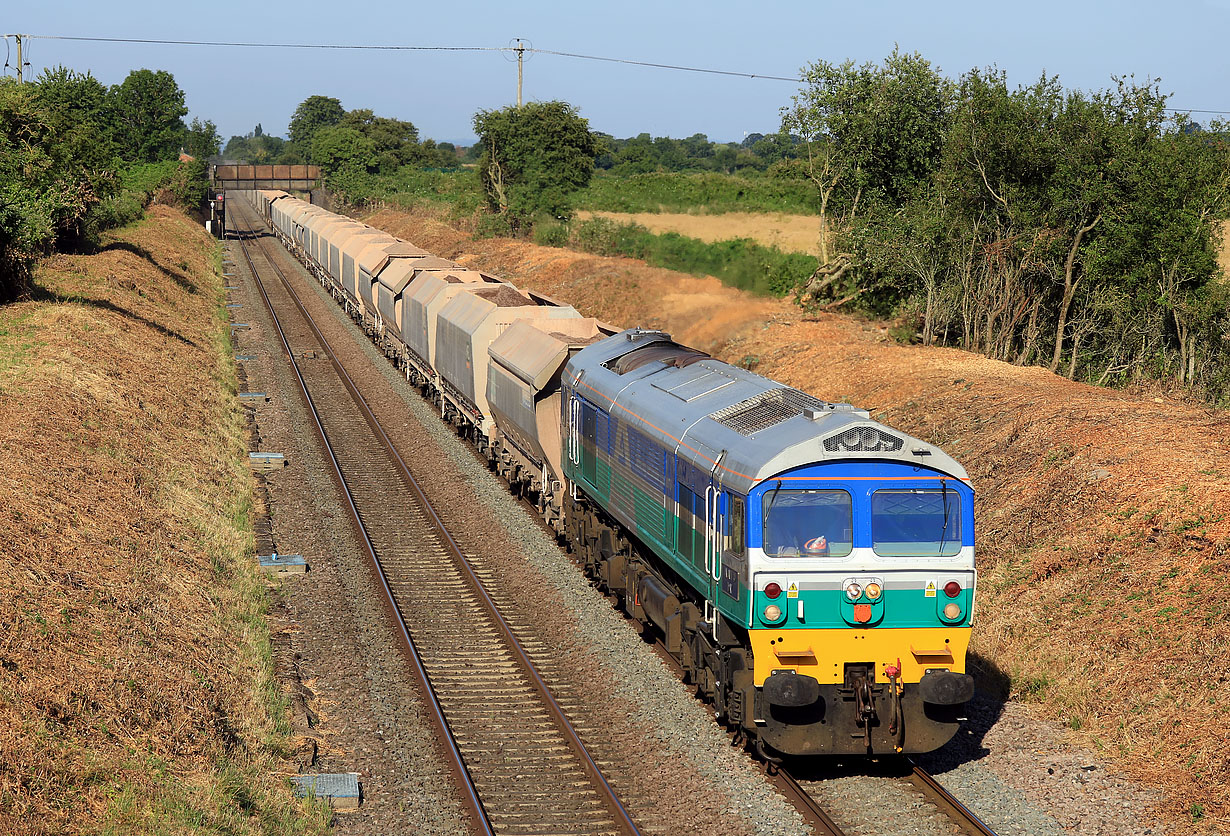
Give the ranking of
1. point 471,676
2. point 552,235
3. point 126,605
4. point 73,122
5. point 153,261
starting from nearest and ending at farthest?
1. point 471,676
2. point 126,605
3. point 73,122
4. point 153,261
5. point 552,235

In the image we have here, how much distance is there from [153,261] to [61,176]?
11969 mm

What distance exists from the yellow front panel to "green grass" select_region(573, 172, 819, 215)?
60.8 m

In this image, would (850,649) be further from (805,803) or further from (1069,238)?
(1069,238)

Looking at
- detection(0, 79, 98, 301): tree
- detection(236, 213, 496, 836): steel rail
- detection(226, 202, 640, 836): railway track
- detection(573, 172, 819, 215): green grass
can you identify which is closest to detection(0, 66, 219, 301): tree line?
detection(0, 79, 98, 301): tree

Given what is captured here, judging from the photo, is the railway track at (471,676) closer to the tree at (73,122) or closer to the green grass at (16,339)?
the green grass at (16,339)

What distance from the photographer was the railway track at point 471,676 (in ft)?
42.0

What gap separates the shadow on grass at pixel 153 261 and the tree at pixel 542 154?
23931mm

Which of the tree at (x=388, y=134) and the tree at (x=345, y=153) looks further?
the tree at (x=388, y=134)

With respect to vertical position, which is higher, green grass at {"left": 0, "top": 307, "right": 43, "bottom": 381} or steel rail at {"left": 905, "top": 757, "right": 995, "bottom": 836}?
green grass at {"left": 0, "top": 307, "right": 43, "bottom": 381}

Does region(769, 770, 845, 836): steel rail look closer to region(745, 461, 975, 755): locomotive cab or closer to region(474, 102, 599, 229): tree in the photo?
region(745, 461, 975, 755): locomotive cab

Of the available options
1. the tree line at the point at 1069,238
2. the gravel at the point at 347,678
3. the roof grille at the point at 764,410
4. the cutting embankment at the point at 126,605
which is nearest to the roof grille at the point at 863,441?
the roof grille at the point at 764,410

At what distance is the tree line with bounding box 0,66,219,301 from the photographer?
125ft

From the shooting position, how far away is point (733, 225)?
Result: 234ft

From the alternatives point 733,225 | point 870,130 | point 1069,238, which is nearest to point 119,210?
point 733,225
